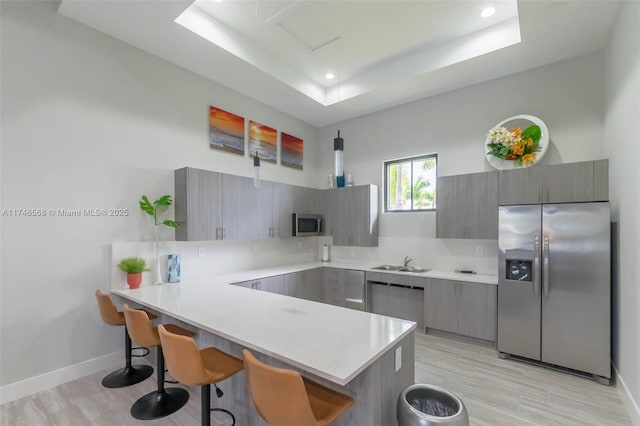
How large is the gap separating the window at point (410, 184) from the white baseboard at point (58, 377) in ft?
13.7

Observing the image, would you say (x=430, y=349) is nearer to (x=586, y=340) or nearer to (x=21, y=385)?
(x=586, y=340)

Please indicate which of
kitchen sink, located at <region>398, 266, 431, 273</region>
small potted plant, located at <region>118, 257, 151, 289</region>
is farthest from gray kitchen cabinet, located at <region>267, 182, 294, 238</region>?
kitchen sink, located at <region>398, 266, 431, 273</region>

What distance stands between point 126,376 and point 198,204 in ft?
6.10

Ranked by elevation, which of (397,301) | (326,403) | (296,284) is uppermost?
(326,403)

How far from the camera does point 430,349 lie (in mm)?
3432

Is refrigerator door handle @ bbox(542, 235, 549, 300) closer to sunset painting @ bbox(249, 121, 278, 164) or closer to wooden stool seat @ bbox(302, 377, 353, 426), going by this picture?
wooden stool seat @ bbox(302, 377, 353, 426)

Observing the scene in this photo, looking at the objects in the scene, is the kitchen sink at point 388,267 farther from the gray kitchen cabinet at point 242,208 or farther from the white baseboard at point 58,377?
the white baseboard at point 58,377

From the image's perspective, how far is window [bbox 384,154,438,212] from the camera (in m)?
4.46

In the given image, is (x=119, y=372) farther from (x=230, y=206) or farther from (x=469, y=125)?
(x=469, y=125)

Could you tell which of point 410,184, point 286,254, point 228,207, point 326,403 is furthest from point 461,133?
point 326,403

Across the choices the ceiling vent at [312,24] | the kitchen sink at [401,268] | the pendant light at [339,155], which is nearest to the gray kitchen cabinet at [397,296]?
the kitchen sink at [401,268]

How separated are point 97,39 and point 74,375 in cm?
339

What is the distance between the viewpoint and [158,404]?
228 centimetres

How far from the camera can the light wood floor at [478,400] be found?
2.16 metres
